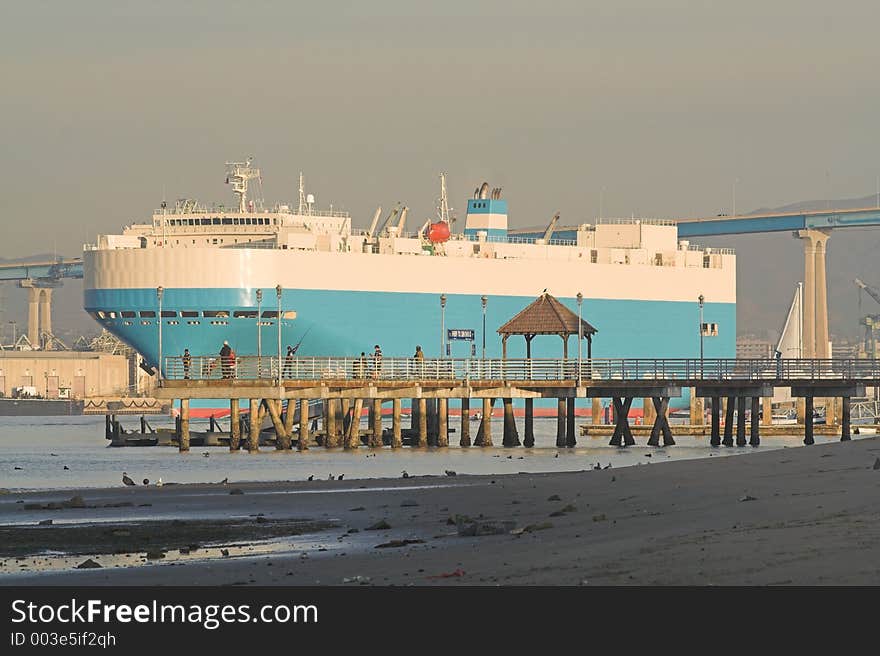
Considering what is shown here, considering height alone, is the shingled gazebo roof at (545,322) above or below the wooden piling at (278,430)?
above

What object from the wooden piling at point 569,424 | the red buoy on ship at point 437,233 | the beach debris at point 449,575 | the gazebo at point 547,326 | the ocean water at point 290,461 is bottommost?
the ocean water at point 290,461

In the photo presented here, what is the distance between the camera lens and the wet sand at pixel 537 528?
45.3ft

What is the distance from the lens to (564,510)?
2073cm

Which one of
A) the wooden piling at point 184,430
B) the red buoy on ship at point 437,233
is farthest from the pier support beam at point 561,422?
the red buoy on ship at point 437,233

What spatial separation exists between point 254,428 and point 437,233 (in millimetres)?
43655

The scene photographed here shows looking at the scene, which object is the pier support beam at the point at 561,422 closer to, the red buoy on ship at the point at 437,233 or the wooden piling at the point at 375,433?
the wooden piling at the point at 375,433

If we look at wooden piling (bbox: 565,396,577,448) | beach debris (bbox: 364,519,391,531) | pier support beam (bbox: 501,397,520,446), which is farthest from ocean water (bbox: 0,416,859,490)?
beach debris (bbox: 364,519,391,531)

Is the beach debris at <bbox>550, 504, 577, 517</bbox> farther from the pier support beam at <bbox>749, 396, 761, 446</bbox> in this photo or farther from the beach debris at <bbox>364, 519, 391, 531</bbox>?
the pier support beam at <bbox>749, 396, 761, 446</bbox>

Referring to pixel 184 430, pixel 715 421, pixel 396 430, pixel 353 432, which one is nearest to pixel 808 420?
pixel 715 421

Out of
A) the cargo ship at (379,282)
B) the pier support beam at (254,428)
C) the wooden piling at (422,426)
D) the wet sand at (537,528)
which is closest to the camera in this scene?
the wet sand at (537,528)

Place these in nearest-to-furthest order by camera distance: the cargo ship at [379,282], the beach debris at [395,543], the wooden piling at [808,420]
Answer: the beach debris at [395,543] → the wooden piling at [808,420] → the cargo ship at [379,282]

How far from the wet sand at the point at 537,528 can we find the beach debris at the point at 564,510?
1.1 inches

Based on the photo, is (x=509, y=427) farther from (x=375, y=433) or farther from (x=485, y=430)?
(x=375, y=433)
